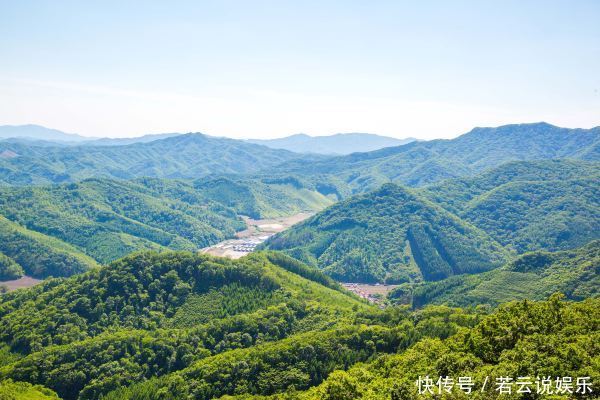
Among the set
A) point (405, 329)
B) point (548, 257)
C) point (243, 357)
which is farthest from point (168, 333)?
point (548, 257)

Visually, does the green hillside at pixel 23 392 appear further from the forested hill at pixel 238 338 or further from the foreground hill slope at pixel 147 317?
the foreground hill slope at pixel 147 317

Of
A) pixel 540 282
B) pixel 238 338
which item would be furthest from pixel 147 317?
pixel 540 282

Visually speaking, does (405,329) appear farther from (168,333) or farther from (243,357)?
(168,333)

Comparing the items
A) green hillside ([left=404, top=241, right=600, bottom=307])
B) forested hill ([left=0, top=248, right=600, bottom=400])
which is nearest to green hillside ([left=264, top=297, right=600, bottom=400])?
forested hill ([left=0, top=248, right=600, bottom=400])

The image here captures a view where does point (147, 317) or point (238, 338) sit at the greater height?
point (238, 338)

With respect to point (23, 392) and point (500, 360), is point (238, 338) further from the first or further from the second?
point (500, 360)

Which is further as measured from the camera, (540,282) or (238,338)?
(540,282)

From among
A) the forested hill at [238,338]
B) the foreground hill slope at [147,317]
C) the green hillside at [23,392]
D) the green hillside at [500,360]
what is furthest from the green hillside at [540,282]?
the green hillside at [23,392]

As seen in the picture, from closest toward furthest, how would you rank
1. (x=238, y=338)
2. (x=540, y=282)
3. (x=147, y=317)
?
1. (x=238, y=338)
2. (x=147, y=317)
3. (x=540, y=282)

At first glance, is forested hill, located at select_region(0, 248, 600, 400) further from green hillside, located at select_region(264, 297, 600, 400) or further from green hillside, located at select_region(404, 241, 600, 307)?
green hillside, located at select_region(404, 241, 600, 307)
